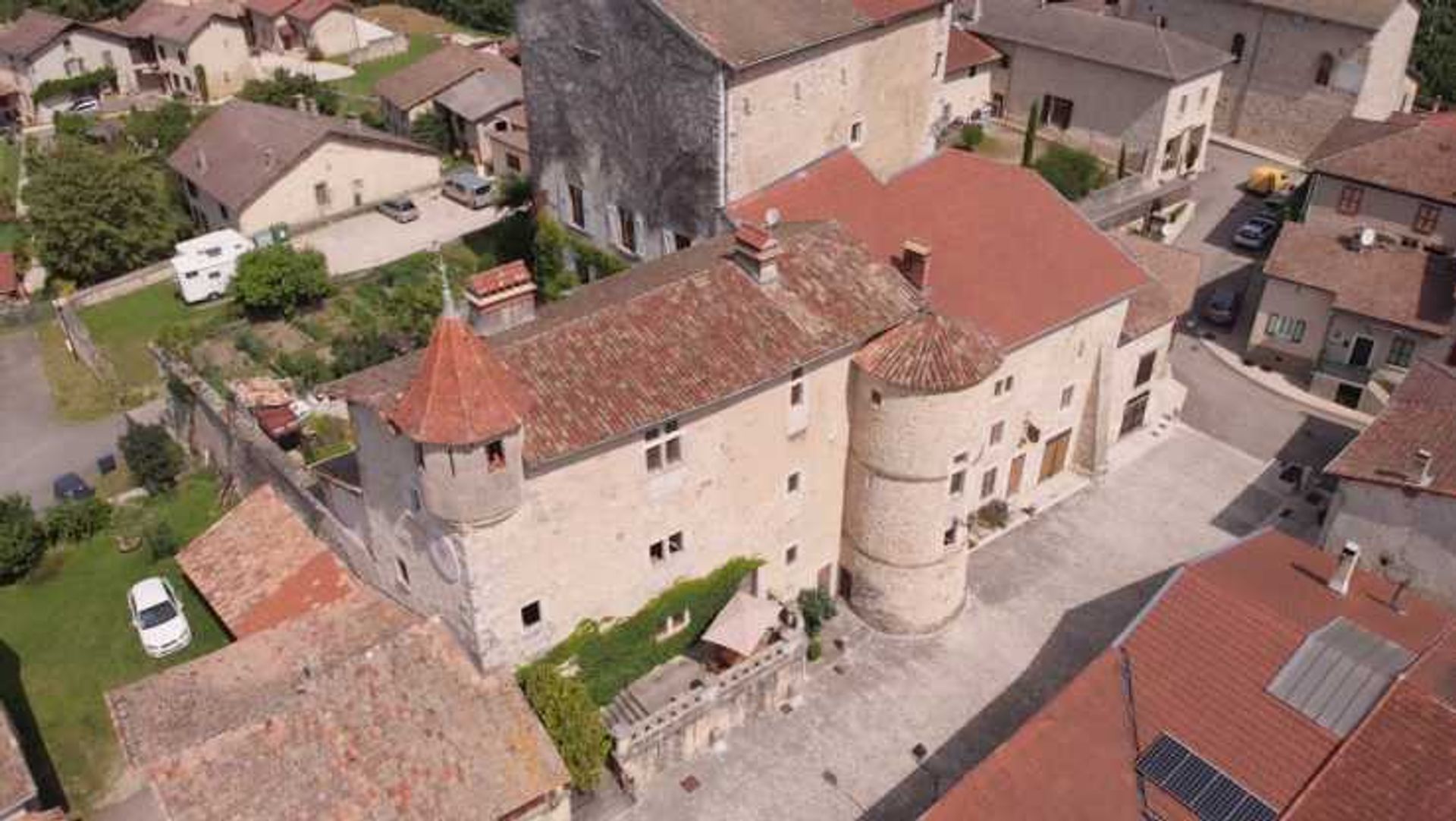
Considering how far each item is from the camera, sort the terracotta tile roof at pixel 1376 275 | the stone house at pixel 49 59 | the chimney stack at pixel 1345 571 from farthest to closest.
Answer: the stone house at pixel 49 59, the terracotta tile roof at pixel 1376 275, the chimney stack at pixel 1345 571

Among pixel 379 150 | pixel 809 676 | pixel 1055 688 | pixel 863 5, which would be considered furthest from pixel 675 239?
pixel 379 150

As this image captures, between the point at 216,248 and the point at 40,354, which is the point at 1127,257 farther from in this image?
the point at 40,354

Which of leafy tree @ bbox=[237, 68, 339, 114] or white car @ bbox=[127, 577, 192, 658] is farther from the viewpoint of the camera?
leafy tree @ bbox=[237, 68, 339, 114]

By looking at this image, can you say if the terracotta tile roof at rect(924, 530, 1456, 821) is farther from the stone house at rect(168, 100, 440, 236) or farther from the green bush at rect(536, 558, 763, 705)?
the stone house at rect(168, 100, 440, 236)

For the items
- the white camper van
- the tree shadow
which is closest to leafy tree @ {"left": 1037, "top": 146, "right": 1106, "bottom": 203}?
the white camper van

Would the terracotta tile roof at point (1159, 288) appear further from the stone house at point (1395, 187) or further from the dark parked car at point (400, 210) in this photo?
the dark parked car at point (400, 210)

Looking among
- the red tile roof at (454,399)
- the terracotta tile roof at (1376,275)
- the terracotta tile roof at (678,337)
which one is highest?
the red tile roof at (454,399)

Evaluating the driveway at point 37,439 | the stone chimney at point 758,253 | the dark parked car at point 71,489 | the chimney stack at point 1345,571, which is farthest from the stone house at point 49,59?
the chimney stack at point 1345,571
